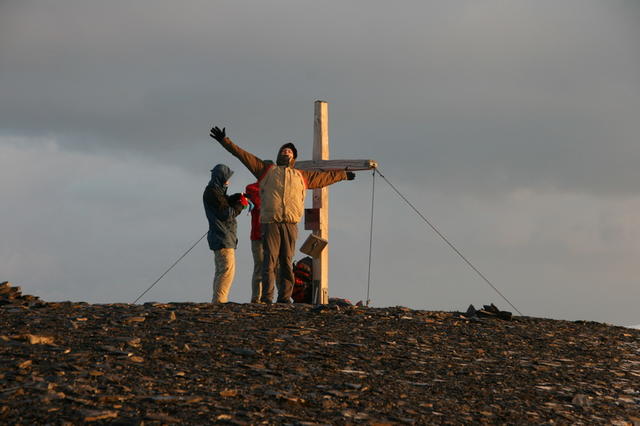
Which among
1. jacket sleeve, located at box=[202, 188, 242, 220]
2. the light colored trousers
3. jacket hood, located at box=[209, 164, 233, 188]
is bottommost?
the light colored trousers

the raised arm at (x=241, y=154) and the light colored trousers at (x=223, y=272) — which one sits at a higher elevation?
the raised arm at (x=241, y=154)

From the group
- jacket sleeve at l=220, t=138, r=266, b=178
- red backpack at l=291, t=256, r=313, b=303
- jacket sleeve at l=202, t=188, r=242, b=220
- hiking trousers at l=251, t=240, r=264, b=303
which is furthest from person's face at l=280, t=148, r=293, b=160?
red backpack at l=291, t=256, r=313, b=303

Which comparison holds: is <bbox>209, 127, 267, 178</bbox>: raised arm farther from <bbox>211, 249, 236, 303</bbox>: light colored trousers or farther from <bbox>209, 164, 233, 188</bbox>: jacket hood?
<bbox>211, 249, 236, 303</bbox>: light colored trousers

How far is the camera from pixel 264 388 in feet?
26.0

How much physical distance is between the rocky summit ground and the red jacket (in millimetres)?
2704

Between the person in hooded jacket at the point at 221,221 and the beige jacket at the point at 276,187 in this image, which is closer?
the beige jacket at the point at 276,187

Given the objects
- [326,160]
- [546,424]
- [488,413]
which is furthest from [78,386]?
[326,160]

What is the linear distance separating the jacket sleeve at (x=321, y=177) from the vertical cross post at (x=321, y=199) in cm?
104

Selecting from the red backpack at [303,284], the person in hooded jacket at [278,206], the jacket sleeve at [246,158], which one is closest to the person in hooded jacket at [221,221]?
the jacket sleeve at [246,158]

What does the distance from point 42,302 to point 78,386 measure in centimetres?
511

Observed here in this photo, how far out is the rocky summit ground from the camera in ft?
23.9

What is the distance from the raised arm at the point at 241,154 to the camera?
13484 mm

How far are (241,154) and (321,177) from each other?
1.65 metres

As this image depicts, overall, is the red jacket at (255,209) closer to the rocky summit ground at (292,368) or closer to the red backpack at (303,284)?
the red backpack at (303,284)
